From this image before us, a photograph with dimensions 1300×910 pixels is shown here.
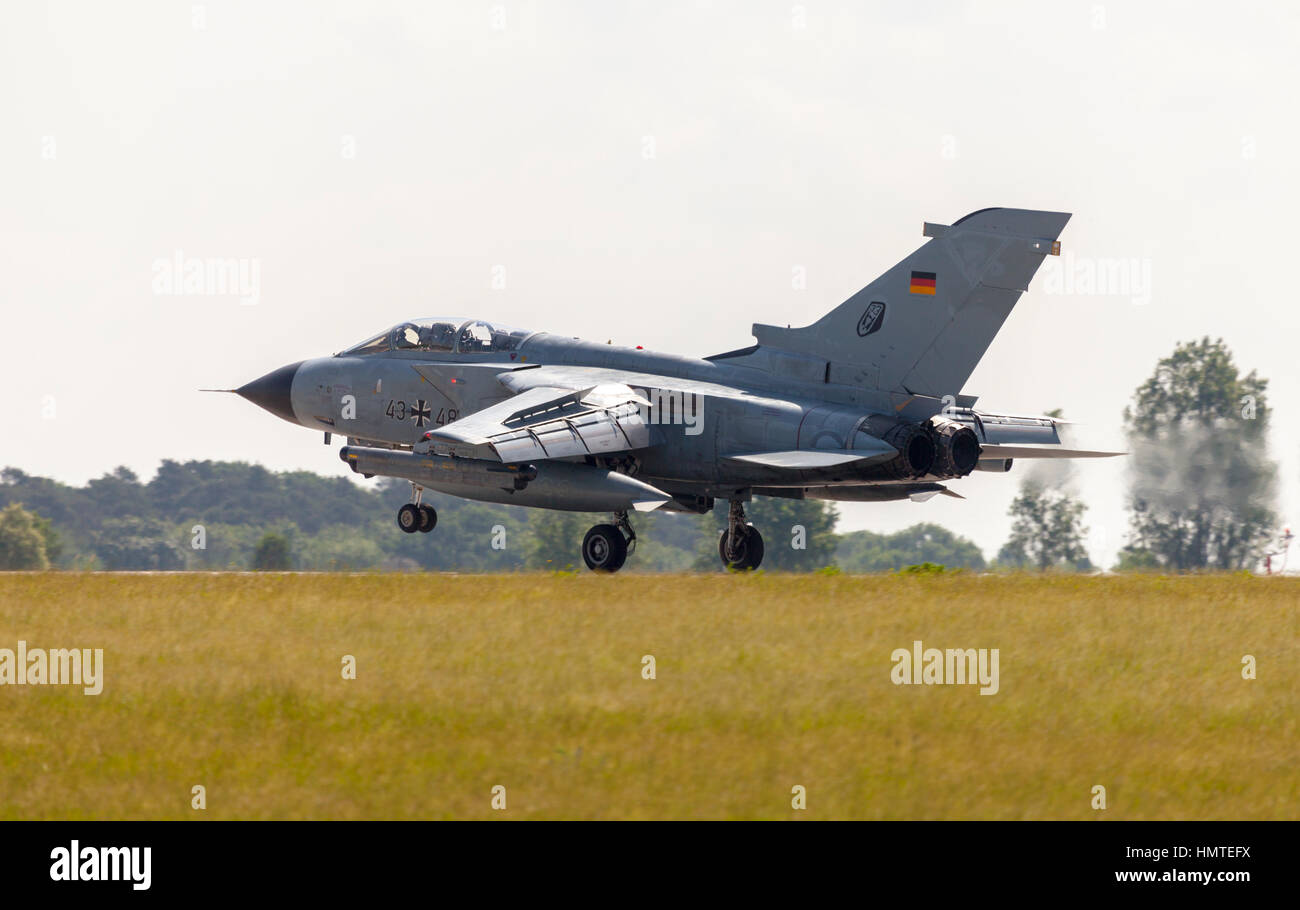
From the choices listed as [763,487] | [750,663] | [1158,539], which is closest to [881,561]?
[1158,539]

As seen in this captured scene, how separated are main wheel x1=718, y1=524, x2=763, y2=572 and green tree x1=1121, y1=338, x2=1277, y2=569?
1741cm

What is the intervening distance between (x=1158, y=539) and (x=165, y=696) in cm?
4421

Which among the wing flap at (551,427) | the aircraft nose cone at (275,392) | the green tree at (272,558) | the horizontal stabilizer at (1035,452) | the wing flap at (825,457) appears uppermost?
the aircraft nose cone at (275,392)

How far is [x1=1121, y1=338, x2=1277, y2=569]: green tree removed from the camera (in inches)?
1598

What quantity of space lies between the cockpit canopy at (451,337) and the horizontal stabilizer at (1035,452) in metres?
7.68

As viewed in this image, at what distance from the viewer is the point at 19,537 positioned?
153 ft

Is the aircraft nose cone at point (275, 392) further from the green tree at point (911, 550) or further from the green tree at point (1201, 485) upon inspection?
the green tree at point (911, 550)

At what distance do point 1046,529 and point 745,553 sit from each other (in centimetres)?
4878

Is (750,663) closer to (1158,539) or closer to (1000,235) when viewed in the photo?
(1000,235)

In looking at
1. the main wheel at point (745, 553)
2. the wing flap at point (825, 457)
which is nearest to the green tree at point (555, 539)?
the main wheel at point (745, 553)

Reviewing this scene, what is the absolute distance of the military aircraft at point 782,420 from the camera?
22.2 meters

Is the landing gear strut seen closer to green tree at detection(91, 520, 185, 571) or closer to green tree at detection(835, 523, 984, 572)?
green tree at detection(91, 520, 185, 571)

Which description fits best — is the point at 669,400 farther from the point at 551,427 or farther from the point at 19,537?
the point at 19,537

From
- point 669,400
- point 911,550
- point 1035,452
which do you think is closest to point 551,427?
point 669,400
